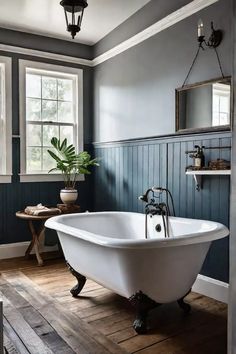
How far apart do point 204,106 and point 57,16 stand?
2069 mm

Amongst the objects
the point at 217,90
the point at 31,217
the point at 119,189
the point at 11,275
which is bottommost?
the point at 11,275

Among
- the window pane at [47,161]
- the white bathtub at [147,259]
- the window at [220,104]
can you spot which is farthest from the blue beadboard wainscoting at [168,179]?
the window pane at [47,161]

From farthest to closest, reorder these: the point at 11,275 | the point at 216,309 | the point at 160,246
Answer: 1. the point at 11,275
2. the point at 216,309
3. the point at 160,246

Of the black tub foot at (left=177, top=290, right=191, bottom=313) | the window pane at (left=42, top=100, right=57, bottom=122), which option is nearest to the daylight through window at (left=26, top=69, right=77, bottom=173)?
the window pane at (left=42, top=100, right=57, bottom=122)

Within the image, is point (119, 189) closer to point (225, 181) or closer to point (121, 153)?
point (121, 153)

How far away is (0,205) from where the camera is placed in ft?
13.2

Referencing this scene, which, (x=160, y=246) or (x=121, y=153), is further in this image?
(x=121, y=153)

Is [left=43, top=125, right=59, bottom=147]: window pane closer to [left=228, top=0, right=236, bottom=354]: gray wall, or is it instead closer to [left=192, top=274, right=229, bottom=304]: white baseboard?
[left=192, top=274, right=229, bottom=304]: white baseboard

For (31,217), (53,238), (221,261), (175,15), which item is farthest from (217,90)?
(53,238)

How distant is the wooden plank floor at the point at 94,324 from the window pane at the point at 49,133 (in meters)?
1.89

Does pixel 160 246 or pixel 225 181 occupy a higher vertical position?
pixel 225 181

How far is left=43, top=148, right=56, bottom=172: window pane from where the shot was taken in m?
4.34

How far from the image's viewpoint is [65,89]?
450cm

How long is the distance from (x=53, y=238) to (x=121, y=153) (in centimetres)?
134
